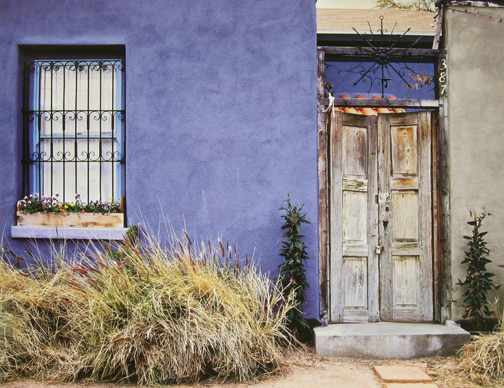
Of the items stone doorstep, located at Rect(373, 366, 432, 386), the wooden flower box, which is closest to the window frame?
the wooden flower box

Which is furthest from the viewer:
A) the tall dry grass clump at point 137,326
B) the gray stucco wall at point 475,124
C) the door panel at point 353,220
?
the door panel at point 353,220

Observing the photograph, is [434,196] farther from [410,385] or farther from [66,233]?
[66,233]

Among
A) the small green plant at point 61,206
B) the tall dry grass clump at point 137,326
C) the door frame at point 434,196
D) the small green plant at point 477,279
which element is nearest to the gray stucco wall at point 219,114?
the door frame at point 434,196

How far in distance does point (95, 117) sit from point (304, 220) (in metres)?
2.86

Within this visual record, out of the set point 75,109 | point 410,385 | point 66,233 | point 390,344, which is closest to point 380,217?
point 390,344

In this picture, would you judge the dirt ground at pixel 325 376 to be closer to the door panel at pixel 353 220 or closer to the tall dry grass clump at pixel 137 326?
the tall dry grass clump at pixel 137 326

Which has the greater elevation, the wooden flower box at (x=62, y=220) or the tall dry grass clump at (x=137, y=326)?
the wooden flower box at (x=62, y=220)

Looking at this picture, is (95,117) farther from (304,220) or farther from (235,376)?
(235,376)

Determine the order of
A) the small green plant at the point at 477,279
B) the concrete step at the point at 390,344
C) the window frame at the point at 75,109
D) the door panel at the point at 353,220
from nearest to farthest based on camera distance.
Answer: the concrete step at the point at 390,344
the small green plant at the point at 477,279
the door panel at the point at 353,220
the window frame at the point at 75,109

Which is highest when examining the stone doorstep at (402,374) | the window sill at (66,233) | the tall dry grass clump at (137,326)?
the window sill at (66,233)

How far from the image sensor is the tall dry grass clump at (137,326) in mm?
3875

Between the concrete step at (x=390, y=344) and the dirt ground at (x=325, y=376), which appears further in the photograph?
the concrete step at (x=390, y=344)

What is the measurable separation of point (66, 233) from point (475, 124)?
16.1 feet

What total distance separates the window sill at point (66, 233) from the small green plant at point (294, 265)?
1.87 m
